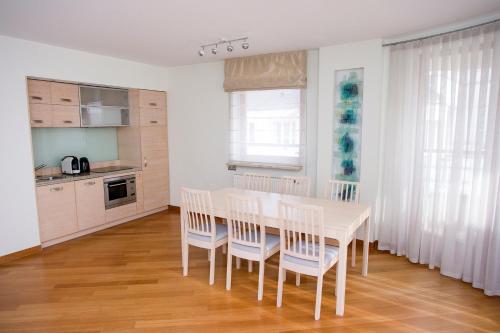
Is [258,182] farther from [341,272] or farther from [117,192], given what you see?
[117,192]

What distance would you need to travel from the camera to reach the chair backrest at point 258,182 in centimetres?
414

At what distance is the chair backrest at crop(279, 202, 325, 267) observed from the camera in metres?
2.51

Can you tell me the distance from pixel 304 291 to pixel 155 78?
4210 mm

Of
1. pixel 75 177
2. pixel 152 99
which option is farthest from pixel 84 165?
pixel 152 99

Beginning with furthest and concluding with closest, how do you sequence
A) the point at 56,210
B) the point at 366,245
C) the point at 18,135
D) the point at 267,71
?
1. the point at 267,71
2. the point at 56,210
3. the point at 18,135
4. the point at 366,245

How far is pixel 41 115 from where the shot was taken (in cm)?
406

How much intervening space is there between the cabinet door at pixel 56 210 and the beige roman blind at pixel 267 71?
107 inches

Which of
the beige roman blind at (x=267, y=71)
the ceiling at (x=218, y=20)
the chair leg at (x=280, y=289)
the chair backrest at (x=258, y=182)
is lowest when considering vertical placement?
the chair leg at (x=280, y=289)

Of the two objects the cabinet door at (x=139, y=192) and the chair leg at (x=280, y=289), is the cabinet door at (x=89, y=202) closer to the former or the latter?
the cabinet door at (x=139, y=192)

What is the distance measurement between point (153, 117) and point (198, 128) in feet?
→ 2.63

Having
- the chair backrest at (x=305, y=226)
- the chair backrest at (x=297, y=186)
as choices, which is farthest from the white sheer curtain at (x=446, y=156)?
the chair backrest at (x=305, y=226)

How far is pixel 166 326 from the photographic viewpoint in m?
2.53

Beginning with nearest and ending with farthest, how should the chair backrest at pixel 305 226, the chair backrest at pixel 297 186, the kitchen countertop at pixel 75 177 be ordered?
the chair backrest at pixel 305 226 → the chair backrest at pixel 297 186 → the kitchen countertop at pixel 75 177

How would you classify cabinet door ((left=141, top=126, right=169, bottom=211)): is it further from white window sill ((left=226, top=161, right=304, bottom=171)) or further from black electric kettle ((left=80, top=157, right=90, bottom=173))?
white window sill ((left=226, top=161, right=304, bottom=171))
